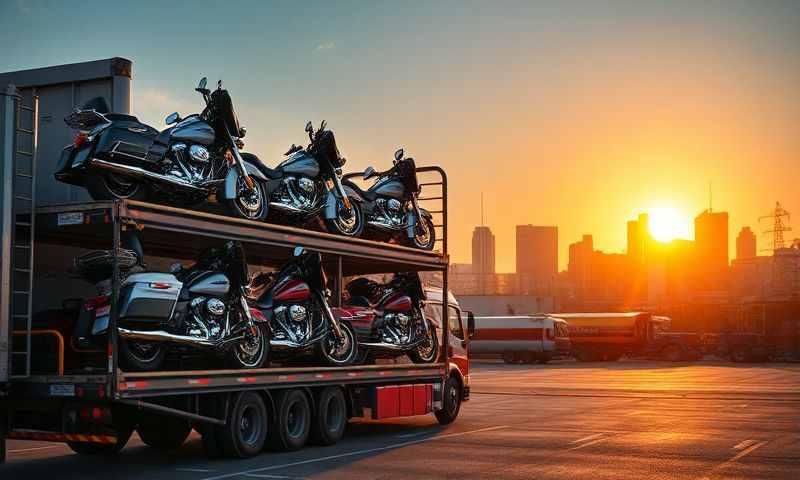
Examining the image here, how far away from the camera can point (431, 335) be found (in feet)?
65.0

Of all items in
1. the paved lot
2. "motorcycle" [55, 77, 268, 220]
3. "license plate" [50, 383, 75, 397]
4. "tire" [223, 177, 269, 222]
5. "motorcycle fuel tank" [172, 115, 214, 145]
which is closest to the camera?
"license plate" [50, 383, 75, 397]

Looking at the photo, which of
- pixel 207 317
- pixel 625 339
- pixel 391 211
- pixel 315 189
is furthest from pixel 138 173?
pixel 625 339

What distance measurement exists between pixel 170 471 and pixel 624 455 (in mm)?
6271

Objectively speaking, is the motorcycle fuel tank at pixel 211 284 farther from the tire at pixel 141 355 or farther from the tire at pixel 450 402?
the tire at pixel 450 402

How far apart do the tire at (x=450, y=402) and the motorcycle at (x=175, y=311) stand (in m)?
6.30

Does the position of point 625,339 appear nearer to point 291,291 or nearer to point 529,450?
point 529,450

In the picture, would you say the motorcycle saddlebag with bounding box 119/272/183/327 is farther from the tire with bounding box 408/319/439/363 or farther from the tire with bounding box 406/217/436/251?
the tire with bounding box 408/319/439/363

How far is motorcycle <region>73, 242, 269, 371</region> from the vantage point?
11930mm

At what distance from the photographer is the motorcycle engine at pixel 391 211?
18828 millimetres

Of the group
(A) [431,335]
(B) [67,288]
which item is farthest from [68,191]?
(A) [431,335]

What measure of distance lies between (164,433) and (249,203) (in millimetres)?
3732

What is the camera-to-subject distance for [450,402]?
20.2 metres

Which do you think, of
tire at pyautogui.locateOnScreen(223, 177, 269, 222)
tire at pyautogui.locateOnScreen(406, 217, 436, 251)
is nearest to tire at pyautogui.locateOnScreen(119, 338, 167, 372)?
tire at pyautogui.locateOnScreen(223, 177, 269, 222)

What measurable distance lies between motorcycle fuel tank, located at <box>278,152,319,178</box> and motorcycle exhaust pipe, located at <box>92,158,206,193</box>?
283 cm
